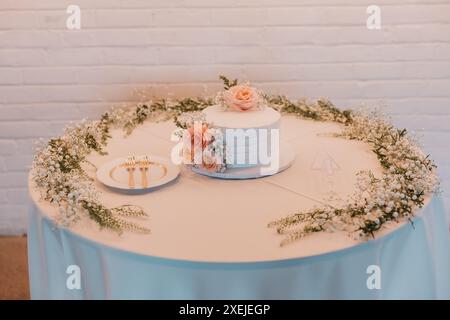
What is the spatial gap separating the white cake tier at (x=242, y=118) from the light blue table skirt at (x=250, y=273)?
1.72 ft

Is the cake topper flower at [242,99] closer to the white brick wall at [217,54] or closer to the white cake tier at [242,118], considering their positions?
the white cake tier at [242,118]

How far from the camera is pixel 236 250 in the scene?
146 centimetres

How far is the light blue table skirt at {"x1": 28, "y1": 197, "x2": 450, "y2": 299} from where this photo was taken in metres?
1.46

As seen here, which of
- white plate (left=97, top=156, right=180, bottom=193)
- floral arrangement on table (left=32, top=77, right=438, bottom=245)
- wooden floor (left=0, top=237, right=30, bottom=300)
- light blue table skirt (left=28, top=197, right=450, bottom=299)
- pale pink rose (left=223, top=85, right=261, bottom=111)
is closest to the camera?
light blue table skirt (left=28, top=197, right=450, bottom=299)

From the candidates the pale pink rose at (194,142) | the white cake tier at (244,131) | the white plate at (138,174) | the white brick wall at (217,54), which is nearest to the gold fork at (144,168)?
the white plate at (138,174)

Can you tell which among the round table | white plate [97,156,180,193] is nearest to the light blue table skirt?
the round table

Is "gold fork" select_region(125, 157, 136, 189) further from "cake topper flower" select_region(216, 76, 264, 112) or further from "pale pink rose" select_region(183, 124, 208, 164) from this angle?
"cake topper flower" select_region(216, 76, 264, 112)

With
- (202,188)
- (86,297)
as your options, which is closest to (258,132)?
(202,188)

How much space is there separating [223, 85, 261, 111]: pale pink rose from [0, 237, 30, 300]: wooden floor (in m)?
1.36

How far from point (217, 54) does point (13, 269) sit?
1400 mm

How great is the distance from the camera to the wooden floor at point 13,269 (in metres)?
2.64

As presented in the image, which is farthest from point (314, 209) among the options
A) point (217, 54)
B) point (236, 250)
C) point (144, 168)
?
point (217, 54)

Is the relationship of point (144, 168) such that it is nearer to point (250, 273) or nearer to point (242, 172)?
point (242, 172)
